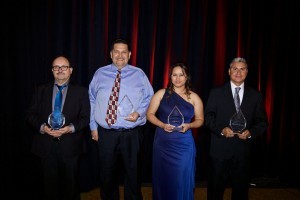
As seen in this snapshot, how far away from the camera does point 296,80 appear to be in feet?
12.8

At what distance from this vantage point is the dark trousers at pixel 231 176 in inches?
95.7

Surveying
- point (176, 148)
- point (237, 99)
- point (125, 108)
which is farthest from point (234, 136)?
point (125, 108)

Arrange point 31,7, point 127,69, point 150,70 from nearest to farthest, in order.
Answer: point 127,69, point 31,7, point 150,70

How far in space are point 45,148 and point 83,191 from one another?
4.05 feet

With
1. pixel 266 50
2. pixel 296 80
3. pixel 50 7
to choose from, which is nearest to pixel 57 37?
pixel 50 7

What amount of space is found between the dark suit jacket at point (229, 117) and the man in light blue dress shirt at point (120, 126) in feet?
2.21

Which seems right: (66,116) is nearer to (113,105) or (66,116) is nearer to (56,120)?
(56,120)

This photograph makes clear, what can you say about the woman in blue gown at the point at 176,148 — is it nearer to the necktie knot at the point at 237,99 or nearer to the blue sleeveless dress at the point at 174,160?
the blue sleeveless dress at the point at 174,160

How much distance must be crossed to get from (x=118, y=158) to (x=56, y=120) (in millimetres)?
708

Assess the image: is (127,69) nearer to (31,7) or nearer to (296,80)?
(31,7)

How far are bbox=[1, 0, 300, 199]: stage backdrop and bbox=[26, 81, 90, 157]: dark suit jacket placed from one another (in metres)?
0.92

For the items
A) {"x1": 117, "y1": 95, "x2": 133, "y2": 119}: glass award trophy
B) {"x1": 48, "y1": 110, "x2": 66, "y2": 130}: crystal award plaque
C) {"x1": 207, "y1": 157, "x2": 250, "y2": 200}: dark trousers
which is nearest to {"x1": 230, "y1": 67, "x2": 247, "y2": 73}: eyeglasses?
{"x1": 207, "y1": 157, "x2": 250, "y2": 200}: dark trousers

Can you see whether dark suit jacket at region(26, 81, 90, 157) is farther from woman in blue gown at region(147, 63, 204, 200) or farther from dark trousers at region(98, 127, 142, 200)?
woman in blue gown at region(147, 63, 204, 200)

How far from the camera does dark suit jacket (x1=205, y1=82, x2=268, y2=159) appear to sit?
243 centimetres
